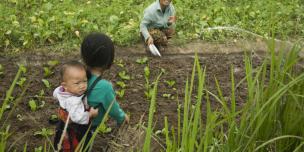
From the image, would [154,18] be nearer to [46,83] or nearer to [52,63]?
[52,63]

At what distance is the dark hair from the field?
0.46m

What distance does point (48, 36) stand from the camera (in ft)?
17.5

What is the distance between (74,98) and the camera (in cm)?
277

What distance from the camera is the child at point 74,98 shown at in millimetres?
2709

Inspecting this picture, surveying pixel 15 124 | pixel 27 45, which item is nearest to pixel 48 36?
pixel 27 45

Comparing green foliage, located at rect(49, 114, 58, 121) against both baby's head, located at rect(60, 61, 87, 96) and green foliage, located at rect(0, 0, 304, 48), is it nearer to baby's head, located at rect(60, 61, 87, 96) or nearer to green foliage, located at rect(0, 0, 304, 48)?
baby's head, located at rect(60, 61, 87, 96)

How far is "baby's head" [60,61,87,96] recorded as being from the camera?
270 cm

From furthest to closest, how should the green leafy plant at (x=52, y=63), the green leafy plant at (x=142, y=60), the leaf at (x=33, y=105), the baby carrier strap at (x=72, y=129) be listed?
the green leafy plant at (x=142, y=60) < the green leafy plant at (x=52, y=63) < the leaf at (x=33, y=105) < the baby carrier strap at (x=72, y=129)

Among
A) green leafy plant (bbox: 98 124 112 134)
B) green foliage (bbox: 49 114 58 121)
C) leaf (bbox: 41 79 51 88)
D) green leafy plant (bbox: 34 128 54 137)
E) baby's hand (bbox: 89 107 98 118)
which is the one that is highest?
baby's hand (bbox: 89 107 98 118)

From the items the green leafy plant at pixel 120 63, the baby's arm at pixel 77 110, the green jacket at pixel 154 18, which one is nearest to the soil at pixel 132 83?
the green leafy plant at pixel 120 63

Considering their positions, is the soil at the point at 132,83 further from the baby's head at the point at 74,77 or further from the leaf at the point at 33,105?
the baby's head at the point at 74,77

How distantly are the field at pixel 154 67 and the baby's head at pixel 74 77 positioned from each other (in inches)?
15.4

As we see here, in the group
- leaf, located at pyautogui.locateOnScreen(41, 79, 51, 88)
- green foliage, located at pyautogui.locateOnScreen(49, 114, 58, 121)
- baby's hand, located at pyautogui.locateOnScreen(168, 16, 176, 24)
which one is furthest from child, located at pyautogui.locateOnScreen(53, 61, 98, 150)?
baby's hand, located at pyautogui.locateOnScreen(168, 16, 176, 24)

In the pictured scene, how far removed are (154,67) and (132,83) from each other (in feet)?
1.36
